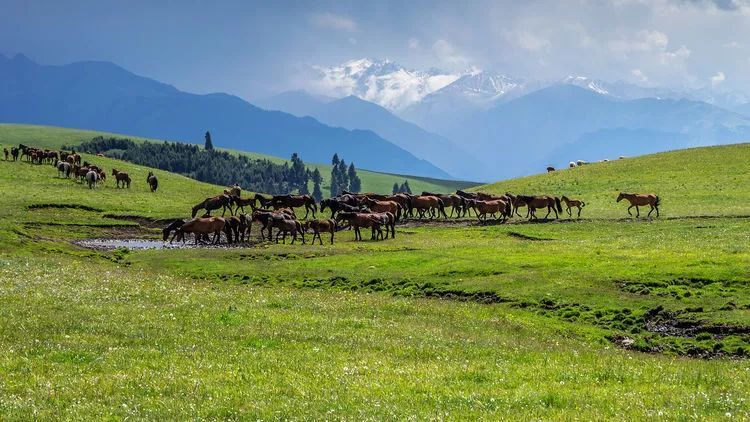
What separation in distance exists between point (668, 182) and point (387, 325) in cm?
7119

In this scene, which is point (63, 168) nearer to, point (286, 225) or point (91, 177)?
point (91, 177)

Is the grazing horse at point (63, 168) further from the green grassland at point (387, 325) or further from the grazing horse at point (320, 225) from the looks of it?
the grazing horse at point (320, 225)

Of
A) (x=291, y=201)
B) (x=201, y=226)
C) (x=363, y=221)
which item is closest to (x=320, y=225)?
(x=363, y=221)

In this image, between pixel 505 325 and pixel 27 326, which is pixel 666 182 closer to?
pixel 505 325

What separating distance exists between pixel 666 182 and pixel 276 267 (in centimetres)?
6127

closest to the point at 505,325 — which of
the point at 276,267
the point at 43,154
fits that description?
the point at 276,267

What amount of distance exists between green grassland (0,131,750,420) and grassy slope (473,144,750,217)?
37.9 feet

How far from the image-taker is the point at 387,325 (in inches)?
875

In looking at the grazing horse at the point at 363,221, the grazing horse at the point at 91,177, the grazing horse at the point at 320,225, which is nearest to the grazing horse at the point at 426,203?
the grazing horse at the point at 363,221

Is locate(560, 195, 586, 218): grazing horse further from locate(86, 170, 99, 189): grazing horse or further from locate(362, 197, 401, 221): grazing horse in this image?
locate(86, 170, 99, 189): grazing horse

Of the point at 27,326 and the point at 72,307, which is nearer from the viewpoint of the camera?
the point at 27,326

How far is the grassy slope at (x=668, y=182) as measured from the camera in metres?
68.1

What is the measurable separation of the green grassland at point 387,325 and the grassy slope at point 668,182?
1156 centimetres

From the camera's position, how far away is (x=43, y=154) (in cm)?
9531
